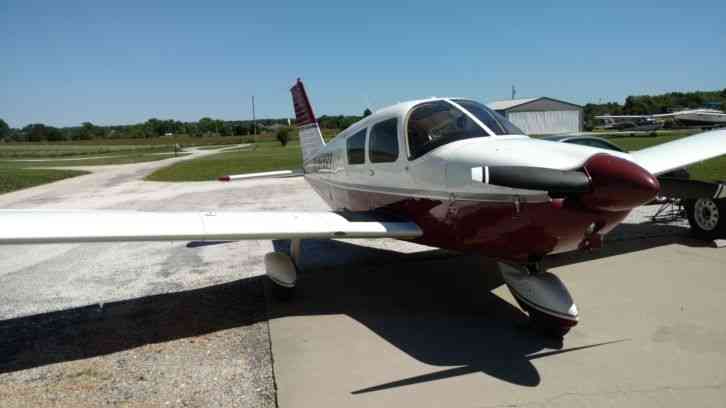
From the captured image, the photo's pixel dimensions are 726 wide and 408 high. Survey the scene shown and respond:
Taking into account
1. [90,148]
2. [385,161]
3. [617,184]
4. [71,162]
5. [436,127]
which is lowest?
[617,184]

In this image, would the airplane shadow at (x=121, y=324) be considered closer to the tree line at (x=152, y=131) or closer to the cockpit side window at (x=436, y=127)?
the cockpit side window at (x=436, y=127)

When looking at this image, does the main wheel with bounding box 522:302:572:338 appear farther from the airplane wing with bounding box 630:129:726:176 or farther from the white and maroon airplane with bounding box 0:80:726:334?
the airplane wing with bounding box 630:129:726:176

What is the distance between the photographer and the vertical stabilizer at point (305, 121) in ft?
33.4

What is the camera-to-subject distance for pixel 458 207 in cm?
439

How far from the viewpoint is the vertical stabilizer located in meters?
10.2

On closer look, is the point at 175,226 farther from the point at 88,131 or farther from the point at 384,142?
the point at 88,131

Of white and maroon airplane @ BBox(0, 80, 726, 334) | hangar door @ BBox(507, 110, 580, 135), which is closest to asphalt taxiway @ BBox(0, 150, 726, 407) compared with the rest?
white and maroon airplane @ BBox(0, 80, 726, 334)

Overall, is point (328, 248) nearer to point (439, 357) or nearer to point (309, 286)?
point (309, 286)

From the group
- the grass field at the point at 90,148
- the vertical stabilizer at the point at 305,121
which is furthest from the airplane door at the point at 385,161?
Answer: the grass field at the point at 90,148

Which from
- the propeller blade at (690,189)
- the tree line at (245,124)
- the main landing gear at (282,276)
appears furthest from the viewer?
the tree line at (245,124)

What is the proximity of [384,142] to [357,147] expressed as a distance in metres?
0.78

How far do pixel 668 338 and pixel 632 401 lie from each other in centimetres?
129

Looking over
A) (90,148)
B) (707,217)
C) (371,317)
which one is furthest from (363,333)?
(90,148)

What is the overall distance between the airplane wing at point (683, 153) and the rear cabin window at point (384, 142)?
11.7ft
